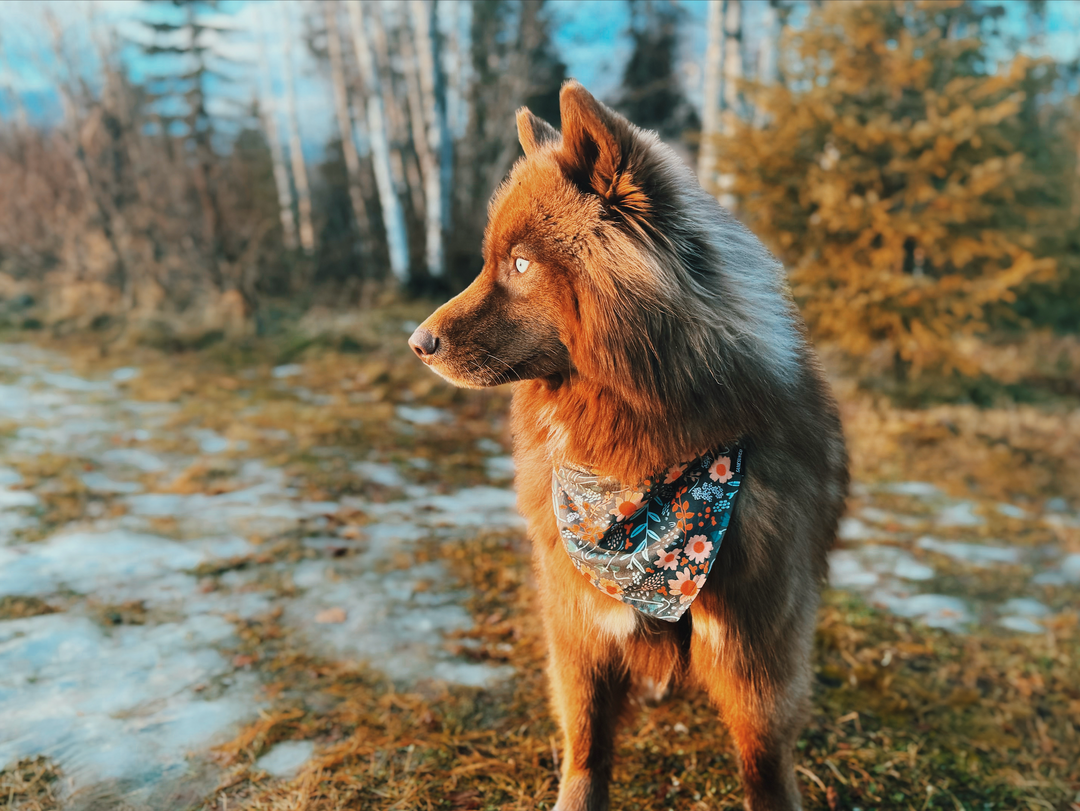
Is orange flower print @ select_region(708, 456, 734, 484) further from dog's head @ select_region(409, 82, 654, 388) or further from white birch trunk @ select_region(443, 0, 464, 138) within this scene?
white birch trunk @ select_region(443, 0, 464, 138)

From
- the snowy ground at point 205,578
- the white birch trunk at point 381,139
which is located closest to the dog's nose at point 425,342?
the snowy ground at point 205,578

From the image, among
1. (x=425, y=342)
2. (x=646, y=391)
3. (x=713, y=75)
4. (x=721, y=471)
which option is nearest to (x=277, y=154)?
(x=713, y=75)

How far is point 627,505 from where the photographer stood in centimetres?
185

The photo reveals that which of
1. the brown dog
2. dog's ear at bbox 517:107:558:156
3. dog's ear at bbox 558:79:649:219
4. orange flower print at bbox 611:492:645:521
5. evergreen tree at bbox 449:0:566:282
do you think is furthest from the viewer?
evergreen tree at bbox 449:0:566:282

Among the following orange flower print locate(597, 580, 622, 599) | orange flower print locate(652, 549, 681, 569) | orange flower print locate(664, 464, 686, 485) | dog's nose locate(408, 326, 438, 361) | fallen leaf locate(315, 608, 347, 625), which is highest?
dog's nose locate(408, 326, 438, 361)

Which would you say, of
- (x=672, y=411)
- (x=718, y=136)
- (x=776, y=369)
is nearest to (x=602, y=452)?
(x=672, y=411)

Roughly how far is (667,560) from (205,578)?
2.73m

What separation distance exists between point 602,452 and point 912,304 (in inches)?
248

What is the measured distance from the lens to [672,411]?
1758 mm

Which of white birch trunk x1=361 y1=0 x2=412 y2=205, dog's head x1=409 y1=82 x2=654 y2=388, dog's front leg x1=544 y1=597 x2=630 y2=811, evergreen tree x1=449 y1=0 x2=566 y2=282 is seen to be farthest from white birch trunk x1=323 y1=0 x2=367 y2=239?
dog's front leg x1=544 y1=597 x2=630 y2=811

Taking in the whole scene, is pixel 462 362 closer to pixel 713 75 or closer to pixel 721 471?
pixel 721 471

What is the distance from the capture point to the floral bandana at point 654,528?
5.82 ft

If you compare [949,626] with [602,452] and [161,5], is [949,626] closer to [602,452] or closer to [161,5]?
[602,452]

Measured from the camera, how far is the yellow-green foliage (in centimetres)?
661
